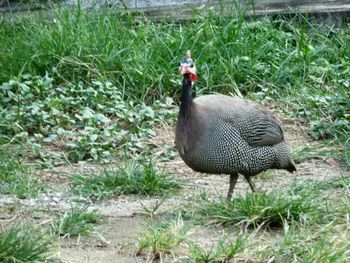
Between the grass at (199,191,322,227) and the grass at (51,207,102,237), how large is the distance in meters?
0.75

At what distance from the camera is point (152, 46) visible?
924 cm

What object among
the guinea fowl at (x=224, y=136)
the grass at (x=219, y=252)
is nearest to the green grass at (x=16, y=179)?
the guinea fowl at (x=224, y=136)

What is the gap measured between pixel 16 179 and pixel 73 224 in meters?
1.38

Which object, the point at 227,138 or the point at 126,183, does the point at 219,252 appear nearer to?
the point at 227,138

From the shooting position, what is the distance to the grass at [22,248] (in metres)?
5.19

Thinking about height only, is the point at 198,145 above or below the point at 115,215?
above

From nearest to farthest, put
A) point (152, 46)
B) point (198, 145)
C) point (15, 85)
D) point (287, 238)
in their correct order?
point (287, 238), point (198, 145), point (15, 85), point (152, 46)

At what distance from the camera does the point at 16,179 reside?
719 centimetres

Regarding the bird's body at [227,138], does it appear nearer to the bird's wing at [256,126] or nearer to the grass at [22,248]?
the bird's wing at [256,126]

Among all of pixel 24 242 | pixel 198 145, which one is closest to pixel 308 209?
pixel 198 145

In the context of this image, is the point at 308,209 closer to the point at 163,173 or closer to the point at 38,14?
the point at 163,173

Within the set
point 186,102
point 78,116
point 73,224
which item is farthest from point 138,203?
point 78,116

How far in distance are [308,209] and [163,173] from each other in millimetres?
1464

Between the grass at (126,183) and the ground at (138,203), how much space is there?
68mm
